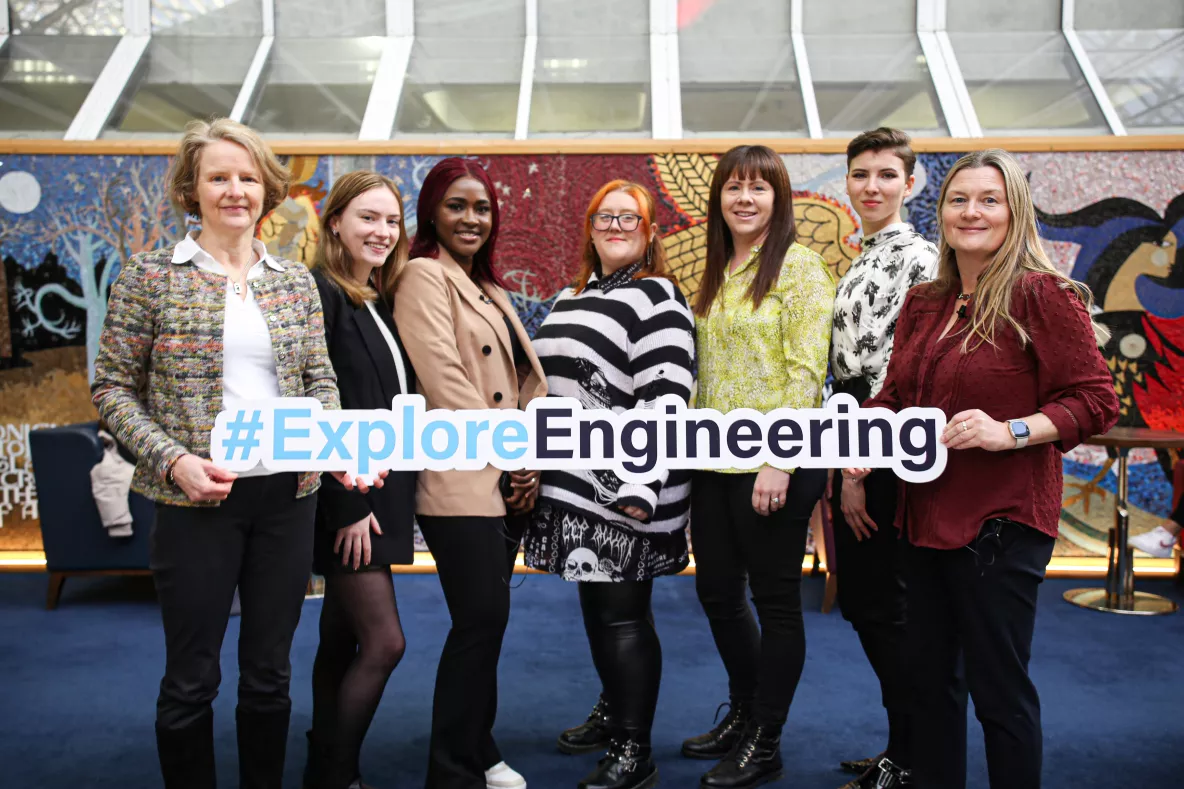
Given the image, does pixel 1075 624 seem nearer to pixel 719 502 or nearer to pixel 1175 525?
pixel 1175 525

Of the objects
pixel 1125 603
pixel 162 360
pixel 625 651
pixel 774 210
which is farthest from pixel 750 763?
pixel 1125 603

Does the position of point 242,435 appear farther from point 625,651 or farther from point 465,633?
point 625,651

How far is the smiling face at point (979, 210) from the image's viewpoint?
176 cm

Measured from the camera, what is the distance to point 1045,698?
9.94ft

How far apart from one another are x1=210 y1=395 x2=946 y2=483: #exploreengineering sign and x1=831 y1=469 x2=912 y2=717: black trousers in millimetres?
466

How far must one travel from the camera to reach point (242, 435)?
1755mm

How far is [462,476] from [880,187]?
1243 millimetres

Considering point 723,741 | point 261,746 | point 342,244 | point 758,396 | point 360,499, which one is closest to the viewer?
point 261,746

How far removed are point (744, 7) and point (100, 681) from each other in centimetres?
500

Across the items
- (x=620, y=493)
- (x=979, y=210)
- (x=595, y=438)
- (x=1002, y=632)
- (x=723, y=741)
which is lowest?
(x=723, y=741)

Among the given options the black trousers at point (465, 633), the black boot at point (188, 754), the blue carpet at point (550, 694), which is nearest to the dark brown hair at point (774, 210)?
the black trousers at point (465, 633)

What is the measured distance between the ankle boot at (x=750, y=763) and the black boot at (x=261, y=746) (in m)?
1.05

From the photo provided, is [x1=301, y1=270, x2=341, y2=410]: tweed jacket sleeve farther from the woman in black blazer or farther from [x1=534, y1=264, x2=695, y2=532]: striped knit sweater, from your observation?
[x1=534, y1=264, x2=695, y2=532]: striped knit sweater

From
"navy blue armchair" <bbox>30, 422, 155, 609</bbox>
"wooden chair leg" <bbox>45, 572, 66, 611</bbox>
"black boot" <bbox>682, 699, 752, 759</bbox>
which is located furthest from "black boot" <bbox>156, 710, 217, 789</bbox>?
"wooden chair leg" <bbox>45, 572, 66, 611</bbox>
